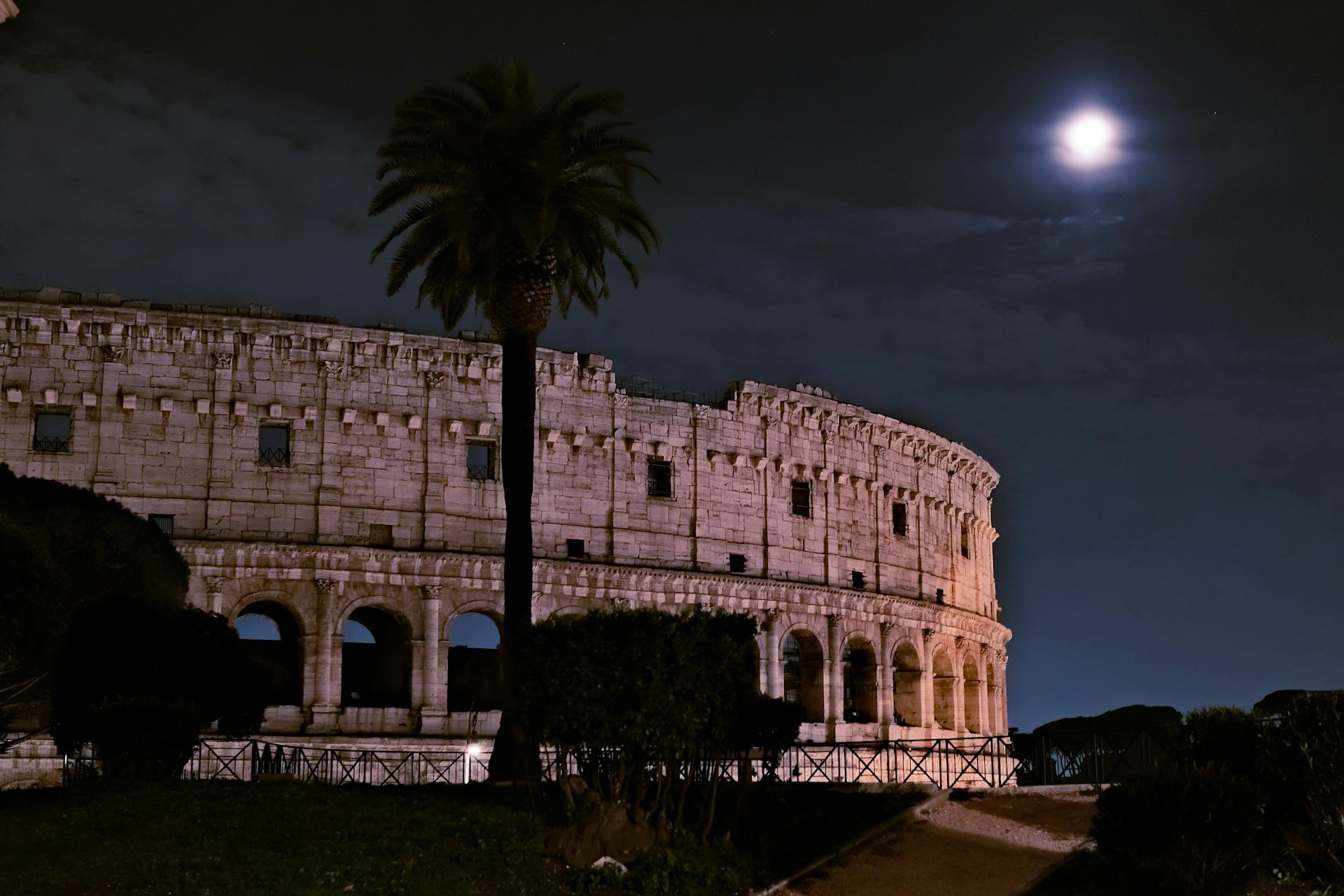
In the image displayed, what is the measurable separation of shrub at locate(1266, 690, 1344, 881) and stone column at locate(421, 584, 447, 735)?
28920mm

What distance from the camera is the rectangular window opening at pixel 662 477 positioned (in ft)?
176

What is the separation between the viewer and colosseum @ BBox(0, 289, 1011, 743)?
46312 mm

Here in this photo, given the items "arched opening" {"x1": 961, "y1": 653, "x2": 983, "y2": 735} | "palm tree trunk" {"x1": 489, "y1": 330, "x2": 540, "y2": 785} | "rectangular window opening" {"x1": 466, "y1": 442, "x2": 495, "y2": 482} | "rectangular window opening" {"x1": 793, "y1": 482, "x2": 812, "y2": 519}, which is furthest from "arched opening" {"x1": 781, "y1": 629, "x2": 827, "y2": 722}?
"palm tree trunk" {"x1": 489, "y1": 330, "x2": 540, "y2": 785}

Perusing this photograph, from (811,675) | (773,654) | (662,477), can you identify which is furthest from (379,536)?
(811,675)

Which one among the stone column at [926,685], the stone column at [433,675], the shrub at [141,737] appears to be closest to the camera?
the shrub at [141,737]

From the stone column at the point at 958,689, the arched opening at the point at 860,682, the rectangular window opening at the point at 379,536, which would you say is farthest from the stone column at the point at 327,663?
the stone column at the point at 958,689

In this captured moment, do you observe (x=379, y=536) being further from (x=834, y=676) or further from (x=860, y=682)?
(x=860, y=682)

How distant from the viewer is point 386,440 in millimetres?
49156

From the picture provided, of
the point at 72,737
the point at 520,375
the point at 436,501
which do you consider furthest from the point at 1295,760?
the point at 436,501

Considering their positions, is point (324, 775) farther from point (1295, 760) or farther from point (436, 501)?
point (1295, 760)

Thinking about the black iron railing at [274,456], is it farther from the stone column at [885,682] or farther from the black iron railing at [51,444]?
the stone column at [885,682]

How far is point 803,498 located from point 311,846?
37.1 m

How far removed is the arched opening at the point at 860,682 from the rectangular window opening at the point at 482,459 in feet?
49.6

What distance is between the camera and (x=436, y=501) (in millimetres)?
49375
